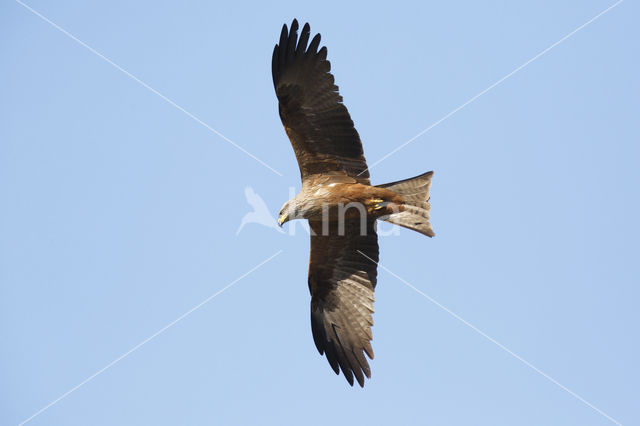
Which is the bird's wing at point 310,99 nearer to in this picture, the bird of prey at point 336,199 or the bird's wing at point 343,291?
the bird of prey at point 336,199

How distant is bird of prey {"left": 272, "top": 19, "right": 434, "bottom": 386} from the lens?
923cm

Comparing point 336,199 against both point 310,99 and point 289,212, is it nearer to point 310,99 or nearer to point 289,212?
point 289,212

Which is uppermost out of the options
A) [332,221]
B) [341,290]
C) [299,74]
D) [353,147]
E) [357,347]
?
[299,74]

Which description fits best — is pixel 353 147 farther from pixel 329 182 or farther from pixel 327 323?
pixel 327 323

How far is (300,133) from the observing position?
9383 millimetres

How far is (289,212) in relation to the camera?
9.48 metres

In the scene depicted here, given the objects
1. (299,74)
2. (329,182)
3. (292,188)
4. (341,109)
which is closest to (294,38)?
(299,74)

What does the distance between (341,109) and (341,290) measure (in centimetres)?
Answer: 236

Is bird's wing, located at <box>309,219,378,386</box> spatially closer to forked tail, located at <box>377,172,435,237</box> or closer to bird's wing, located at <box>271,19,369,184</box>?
forked tail, located at <box>377,172,435,237</box>

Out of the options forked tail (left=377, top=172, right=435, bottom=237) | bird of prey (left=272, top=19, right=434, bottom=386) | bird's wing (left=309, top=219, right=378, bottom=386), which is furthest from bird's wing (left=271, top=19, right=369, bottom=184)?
bird's wing (left=309, top=219, right=378, bottom=386)

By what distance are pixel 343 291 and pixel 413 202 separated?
5.10 ft

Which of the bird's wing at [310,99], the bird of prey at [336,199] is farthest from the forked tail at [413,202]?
the bird's wing at [310,99]

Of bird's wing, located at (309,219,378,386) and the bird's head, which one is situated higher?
the bird's head

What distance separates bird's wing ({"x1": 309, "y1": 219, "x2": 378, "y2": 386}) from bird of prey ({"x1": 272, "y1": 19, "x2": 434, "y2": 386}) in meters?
0.01
